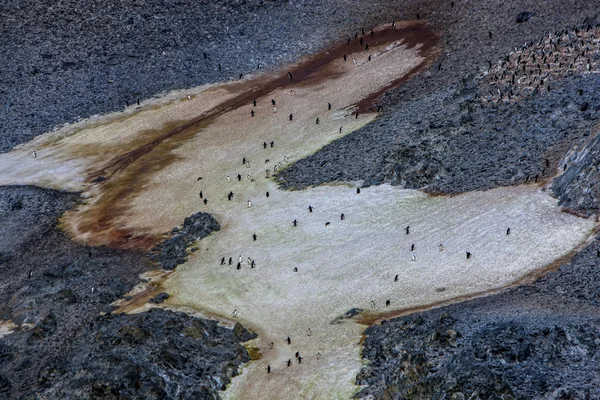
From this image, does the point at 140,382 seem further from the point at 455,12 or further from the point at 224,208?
the point at 455,12

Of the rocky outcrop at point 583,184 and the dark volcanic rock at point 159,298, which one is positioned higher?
the rocky outcrop at point 583,184

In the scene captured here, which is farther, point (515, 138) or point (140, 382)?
point (515, 138)

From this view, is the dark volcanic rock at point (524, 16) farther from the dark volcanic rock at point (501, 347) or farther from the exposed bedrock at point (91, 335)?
the dark volcanic rock at point (501, 347)

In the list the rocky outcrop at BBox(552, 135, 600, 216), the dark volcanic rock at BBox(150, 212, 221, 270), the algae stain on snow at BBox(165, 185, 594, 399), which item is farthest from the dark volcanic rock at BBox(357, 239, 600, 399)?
the dark volcanic rock at BBox(150, 212, 221, 270)

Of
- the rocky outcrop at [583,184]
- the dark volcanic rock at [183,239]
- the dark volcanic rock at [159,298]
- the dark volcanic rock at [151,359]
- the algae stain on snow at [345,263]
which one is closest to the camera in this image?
the dark volcanic rock at [151,359]

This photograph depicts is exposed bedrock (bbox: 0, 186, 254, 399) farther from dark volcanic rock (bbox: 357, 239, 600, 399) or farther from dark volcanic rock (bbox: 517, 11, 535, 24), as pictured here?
dark volcanic rock (bbox: 517, 11, 535, 24)


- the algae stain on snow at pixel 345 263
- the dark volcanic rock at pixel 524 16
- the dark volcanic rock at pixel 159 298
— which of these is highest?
the dark volcanic rock at pixel 524 16

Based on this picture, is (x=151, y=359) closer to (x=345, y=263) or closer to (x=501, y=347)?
(x=345, y=263)

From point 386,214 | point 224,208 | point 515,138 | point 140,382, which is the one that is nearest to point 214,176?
point 224,208

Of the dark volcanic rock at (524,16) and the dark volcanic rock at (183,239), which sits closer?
the dark volcanic rock at (183,239)

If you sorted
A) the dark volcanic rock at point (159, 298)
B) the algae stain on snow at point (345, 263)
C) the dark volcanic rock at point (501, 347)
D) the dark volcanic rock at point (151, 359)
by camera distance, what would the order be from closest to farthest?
1. the dark volcanic rock at point (501, 347)
2. the dark volcanic rock at point (151, 359)
3. the algae stain on snow at point (345, 263)
4. the dark volcanic rock at point (159, 298)

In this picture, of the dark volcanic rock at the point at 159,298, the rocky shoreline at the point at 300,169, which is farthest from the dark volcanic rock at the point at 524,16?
the dark volcanic rock at the point at 159,298
